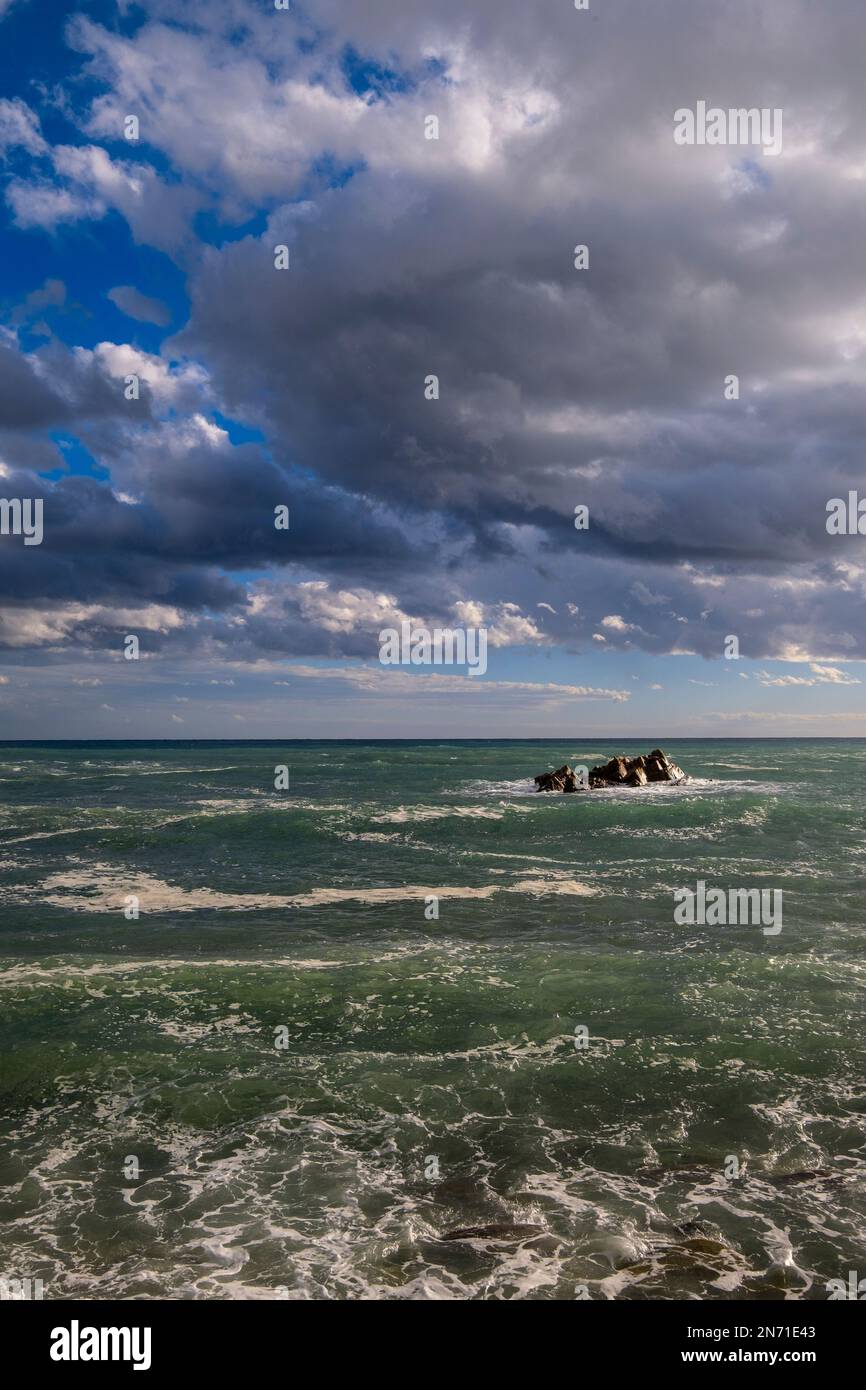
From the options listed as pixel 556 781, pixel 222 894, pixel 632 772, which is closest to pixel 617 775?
pixel 632 772

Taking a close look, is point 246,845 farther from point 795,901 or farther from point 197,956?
point 795,901

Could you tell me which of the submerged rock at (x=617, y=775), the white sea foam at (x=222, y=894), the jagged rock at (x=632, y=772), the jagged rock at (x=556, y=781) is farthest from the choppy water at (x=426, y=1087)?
the jagged rock at (x=632, y=772)

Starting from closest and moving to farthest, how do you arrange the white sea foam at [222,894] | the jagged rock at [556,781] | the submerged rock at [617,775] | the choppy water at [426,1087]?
the choppy water at [426,1087], the white sea foam at [222,894], the jagged rock at [556,781], the submerged rock at [617,775]

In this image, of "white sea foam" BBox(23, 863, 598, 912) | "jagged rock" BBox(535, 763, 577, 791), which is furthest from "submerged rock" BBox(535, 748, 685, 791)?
"white sea foam" BBox(23, 863, 598, 912)

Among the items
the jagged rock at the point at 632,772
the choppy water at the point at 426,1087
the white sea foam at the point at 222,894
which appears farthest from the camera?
the jagged rock at the point at 632,772

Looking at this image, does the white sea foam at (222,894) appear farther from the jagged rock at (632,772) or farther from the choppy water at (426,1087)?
the jagged rock at (632,772)
